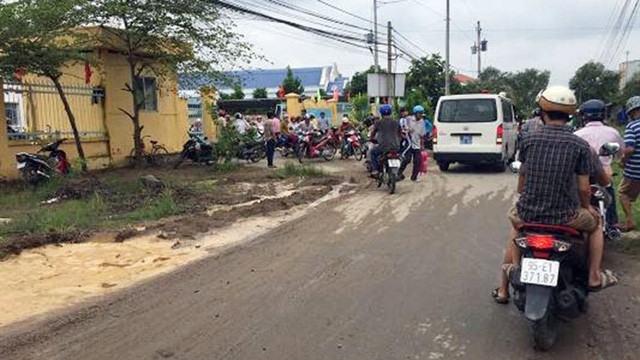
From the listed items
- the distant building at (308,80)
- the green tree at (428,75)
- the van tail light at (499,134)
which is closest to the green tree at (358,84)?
the distant building at (308,80)

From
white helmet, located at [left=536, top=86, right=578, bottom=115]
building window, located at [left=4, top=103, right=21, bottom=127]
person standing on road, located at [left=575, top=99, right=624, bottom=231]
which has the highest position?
building window, located at [left=4, top=103, right=21, bottom=127]

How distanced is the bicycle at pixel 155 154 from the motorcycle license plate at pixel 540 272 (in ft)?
48.4

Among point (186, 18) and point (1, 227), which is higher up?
point (186, 18)

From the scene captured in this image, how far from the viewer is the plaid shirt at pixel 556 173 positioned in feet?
14.5

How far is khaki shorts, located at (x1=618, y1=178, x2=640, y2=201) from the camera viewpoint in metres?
7.19

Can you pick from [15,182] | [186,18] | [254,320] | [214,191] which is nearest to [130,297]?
[254,320]

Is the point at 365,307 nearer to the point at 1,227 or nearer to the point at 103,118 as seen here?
the point at 1,227

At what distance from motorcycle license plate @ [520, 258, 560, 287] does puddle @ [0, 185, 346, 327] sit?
384cm

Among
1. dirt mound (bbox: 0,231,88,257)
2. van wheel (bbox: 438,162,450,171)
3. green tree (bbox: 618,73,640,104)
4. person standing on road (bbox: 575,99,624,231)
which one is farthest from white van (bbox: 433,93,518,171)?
green tree (bbox: 618,73,640,104)

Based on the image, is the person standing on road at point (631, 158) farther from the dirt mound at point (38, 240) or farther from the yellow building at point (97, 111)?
the yellow building at point (97, 111)

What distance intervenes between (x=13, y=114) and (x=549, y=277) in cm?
1399

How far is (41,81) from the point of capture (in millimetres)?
15422

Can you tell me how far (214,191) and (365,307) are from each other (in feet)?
24.9

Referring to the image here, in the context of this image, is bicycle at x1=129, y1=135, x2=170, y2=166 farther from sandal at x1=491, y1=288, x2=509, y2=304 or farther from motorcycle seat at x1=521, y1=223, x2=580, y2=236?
motorcycle seat at x1=521, y1=223, x2=580, y2=236
